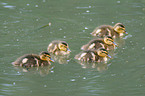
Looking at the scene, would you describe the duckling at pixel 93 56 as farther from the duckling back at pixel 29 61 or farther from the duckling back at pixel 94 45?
the duckling back at pixel 29 61

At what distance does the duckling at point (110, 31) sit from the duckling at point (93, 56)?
1.20 meters

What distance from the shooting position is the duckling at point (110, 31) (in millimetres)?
7207

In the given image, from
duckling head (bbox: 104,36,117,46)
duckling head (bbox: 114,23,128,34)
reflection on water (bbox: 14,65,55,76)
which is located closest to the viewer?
reflection on water (bbox: 14,65,55,76)

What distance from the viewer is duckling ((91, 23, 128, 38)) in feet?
23.6

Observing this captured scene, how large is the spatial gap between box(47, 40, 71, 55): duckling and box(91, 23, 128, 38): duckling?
3.72 feet

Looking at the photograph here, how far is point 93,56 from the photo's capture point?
234 inches

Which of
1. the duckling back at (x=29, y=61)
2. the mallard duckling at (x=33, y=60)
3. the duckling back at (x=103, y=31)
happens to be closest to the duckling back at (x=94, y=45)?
the duckling back at (x=103, y=31)

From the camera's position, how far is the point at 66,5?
30.2ft

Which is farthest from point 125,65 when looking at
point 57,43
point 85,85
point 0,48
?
point 0,48

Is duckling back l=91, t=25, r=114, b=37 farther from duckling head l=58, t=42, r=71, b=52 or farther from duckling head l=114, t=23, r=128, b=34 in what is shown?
duckling head l=58, t=42, r=71, b=52

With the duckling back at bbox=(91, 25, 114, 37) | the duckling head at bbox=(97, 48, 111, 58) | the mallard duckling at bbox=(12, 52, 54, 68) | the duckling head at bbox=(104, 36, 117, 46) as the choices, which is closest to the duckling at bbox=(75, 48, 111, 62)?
the duckling head at bbox=(97, 48, 111, 58)

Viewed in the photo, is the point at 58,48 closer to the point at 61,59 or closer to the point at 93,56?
Result: the point at 61,59

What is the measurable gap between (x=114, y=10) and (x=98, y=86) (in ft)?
13.8

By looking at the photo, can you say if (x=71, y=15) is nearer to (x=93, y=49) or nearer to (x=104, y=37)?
(x=104, y=37)
